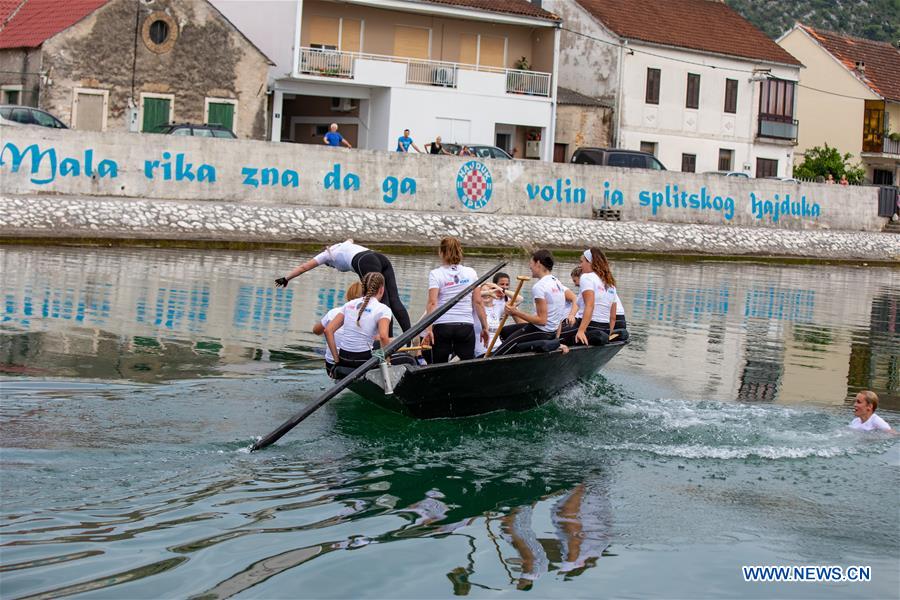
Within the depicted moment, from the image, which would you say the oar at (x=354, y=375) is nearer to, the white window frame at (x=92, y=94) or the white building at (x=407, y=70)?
the white window frame at (x=92, y=94)

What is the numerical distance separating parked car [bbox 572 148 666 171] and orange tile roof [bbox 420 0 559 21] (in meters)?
8.53

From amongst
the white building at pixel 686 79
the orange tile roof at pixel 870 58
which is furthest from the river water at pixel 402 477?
the orange tile roof at pixel 870 58

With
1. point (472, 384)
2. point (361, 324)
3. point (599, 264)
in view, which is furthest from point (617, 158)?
point (472, 384)

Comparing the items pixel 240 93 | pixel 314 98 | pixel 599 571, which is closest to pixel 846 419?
pixel 599 571

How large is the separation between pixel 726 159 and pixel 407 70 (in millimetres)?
18008

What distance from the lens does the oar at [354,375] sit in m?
11.0

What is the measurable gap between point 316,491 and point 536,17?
44400 millimetres

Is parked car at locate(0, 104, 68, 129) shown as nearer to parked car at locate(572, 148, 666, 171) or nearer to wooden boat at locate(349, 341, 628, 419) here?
parked car at locate(572, 148, 666, 171)

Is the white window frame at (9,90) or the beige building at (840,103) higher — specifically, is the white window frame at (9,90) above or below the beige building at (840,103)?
below

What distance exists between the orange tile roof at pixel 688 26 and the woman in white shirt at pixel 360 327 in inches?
1692

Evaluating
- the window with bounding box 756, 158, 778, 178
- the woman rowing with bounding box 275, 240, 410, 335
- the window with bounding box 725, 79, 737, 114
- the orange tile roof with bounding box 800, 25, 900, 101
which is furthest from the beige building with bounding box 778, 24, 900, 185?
the woman rowing with bounding box 275, 240, 410, 335

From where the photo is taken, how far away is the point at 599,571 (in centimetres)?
845

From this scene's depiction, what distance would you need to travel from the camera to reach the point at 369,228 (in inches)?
1356

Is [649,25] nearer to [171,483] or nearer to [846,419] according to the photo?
[846,419]
